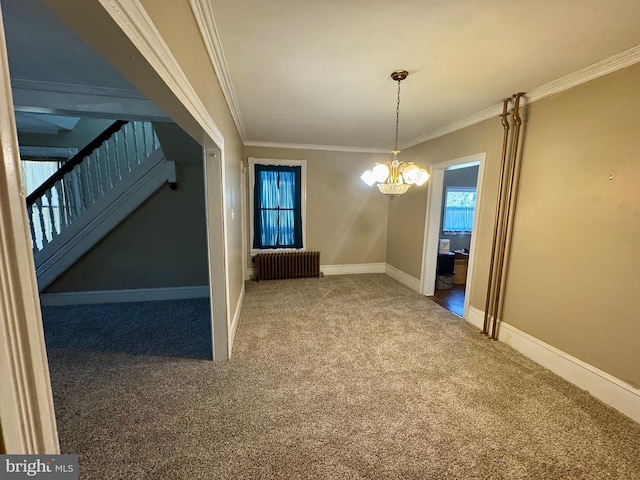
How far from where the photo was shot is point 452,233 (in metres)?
5.94

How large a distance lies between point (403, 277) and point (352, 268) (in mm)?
1014

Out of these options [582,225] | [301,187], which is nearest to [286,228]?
[301,187]

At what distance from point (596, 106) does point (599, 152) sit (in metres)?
0.36

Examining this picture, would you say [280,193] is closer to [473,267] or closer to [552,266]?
[473,267]

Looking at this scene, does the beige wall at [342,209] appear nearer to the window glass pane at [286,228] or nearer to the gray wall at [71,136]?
the window glass pane at [286,228]

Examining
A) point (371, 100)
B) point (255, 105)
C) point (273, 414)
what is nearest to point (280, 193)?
point (255, 105)

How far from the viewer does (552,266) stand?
7.93 ft

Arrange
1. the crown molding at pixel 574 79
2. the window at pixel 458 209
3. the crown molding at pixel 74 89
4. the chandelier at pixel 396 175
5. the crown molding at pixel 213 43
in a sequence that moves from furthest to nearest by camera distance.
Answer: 1. the window at pixel 458 209
2. the chandelier at pixel 396 175
3. the crown molding at pixel 74 89
4. the crown molding at pixel 574 79
5. the crown molding at pixel 213 43

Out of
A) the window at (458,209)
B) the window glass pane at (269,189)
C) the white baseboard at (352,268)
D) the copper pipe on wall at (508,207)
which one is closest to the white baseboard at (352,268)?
the white baseboard at (352,268)

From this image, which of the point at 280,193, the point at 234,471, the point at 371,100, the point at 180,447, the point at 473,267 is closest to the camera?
the point at 234,471

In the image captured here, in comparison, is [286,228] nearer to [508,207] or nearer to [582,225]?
[508,207]

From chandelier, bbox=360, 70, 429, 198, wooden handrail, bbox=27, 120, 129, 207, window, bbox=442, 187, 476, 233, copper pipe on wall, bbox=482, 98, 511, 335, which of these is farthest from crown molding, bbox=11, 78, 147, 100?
window, bbox=442, 187, 476, 233

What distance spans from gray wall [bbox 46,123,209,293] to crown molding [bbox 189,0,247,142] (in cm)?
138

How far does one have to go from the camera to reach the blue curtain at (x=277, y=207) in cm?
480
